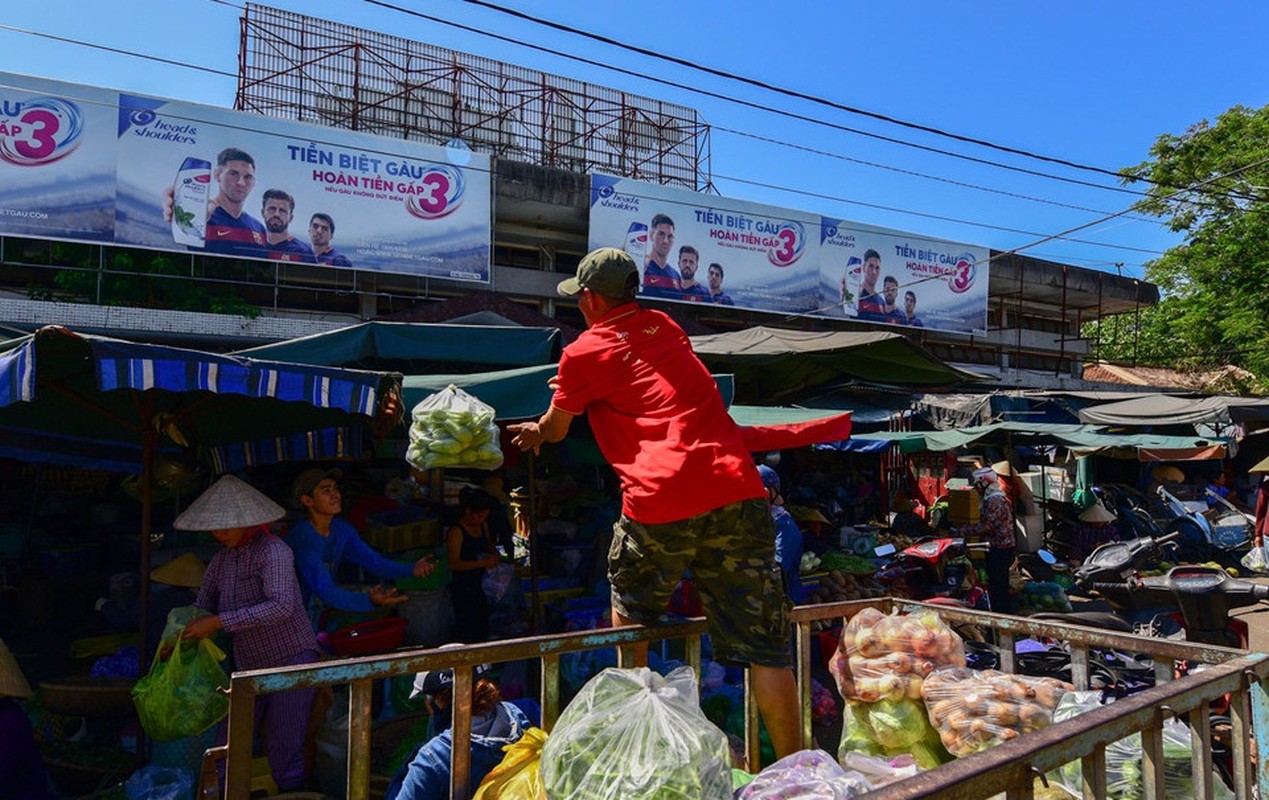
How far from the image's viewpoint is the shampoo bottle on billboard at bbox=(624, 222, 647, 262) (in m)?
18.2

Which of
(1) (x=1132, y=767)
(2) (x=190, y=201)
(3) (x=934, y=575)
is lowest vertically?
(3) (x=934, y=575)

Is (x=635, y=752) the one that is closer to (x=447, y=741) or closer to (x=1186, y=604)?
(x=447, y=741)

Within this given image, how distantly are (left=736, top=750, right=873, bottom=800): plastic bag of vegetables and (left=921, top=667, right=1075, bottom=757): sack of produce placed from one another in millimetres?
618

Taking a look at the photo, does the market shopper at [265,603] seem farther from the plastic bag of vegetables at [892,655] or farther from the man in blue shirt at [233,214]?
the man in blue shirt at [233,214]

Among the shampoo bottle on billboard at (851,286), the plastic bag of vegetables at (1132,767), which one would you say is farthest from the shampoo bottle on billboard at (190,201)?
the shampoo bottle on billboard at (851,286)

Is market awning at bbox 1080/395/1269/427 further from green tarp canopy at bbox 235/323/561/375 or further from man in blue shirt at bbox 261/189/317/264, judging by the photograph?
man in blue shirt at bbox 261/189/317/264

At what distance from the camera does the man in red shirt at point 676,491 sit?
7.68 feet

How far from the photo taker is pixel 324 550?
15.1 feet

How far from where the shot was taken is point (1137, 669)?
11.9 feet

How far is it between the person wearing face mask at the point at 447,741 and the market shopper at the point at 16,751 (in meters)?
1.40

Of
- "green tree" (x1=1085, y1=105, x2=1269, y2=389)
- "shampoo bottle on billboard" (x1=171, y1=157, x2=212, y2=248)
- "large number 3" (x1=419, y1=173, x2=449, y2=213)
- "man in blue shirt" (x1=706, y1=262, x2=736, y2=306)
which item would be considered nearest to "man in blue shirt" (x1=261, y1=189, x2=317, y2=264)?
"shampoo bottle on billboard" (x1=171, y1=157, x2=212, y2=248)

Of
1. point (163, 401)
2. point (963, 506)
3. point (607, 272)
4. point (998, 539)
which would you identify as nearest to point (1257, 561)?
point (963, 506)

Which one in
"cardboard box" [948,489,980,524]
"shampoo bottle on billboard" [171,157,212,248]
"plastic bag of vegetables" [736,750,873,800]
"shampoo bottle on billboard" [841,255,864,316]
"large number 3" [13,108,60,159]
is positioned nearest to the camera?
"plastic bag of vegetables" [736,750,873,800]

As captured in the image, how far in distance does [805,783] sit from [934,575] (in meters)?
7.27
